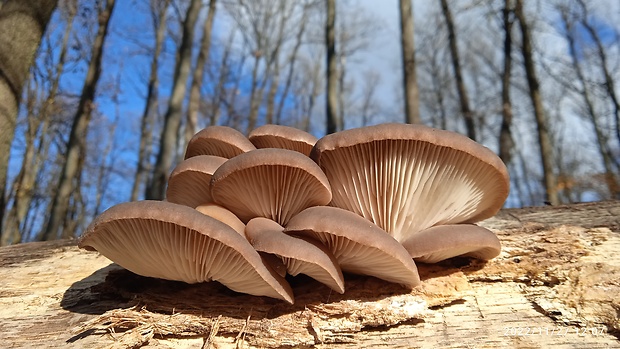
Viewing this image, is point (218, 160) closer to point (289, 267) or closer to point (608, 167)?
point (289, 267)

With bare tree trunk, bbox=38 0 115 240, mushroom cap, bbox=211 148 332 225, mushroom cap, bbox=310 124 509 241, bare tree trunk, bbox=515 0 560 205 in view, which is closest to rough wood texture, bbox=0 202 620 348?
mushroom cap, bbox=310 124 509 241

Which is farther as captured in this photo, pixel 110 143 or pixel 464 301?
pixel 110 143

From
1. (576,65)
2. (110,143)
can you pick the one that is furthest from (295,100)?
(576,65)

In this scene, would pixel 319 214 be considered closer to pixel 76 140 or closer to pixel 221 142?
pixel 221 142

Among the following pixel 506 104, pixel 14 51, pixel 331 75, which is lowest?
pixel 14 51

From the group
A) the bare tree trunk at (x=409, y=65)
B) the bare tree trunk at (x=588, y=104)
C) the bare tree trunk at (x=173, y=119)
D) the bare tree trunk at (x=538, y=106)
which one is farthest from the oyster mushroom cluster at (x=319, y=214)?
the bare tree trunk at (x=588, y=104)

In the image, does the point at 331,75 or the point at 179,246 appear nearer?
the point at 179,246

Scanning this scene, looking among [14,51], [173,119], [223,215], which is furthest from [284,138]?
[173,119]
